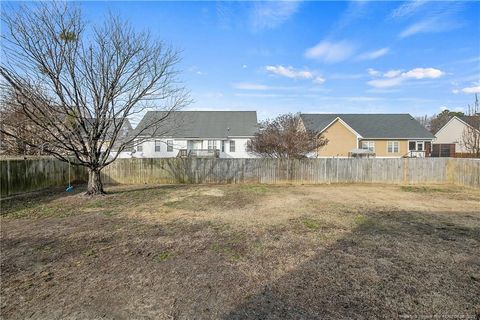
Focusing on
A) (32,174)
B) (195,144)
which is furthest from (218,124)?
(32,174)

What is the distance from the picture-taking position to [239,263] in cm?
410

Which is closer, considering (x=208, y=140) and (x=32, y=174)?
(x=32, y=174)

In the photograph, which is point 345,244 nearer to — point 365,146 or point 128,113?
point 128,113

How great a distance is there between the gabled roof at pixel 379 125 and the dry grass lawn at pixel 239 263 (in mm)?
20906

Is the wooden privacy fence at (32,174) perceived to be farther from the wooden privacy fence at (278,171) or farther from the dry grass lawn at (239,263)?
the dry grass lawn at (239,263)

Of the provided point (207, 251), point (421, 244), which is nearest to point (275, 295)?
point (207, 251)

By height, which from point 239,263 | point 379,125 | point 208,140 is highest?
point 379,125

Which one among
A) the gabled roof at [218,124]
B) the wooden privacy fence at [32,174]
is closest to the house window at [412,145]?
the gabled roof at [218,124]

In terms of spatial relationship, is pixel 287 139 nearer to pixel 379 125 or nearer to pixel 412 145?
pixel 379 125

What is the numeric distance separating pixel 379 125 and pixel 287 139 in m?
18.0

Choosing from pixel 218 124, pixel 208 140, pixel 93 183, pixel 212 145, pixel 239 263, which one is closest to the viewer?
pixel 239 263

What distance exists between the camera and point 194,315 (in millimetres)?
2816

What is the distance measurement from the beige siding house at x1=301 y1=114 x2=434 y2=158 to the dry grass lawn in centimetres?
1887

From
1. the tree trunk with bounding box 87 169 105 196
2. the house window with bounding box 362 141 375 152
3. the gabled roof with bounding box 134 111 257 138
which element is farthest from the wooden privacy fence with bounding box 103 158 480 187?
the house window with bounding box 362 141 375 152
